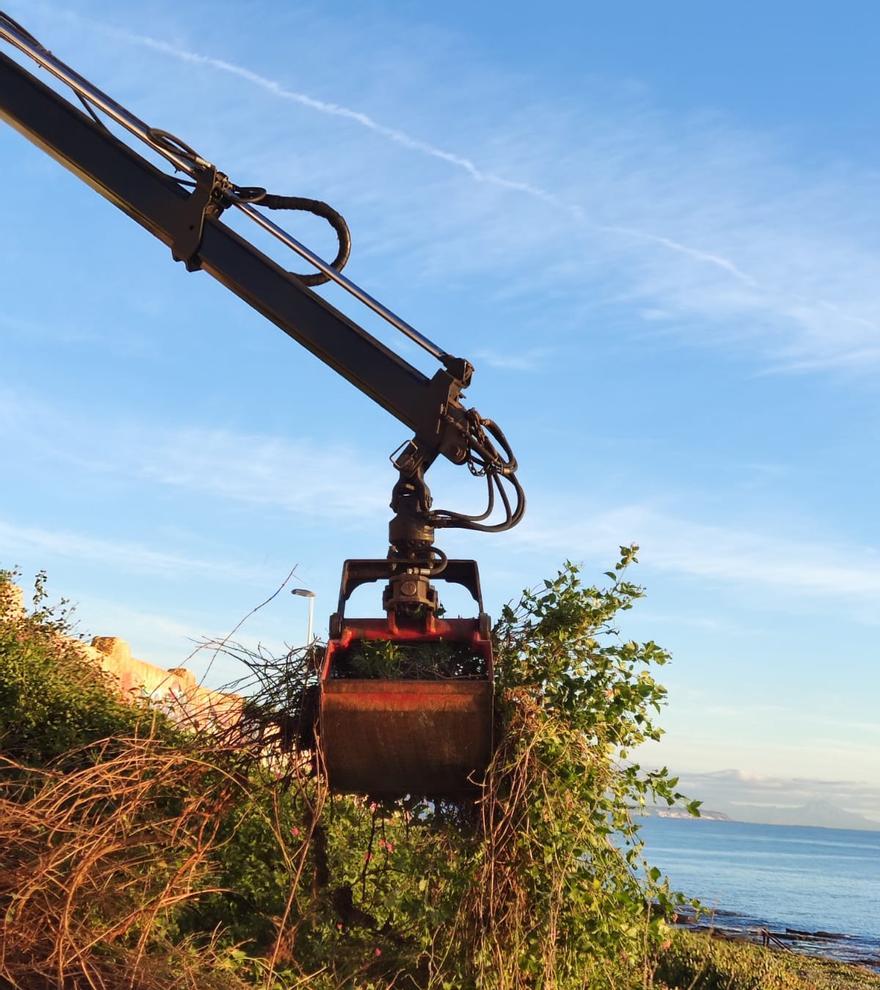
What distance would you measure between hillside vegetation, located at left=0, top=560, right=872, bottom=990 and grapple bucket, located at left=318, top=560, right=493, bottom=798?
211 millimetres

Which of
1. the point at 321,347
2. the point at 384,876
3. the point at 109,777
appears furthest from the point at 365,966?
the point at 321,347

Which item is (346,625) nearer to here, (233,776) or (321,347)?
(233,776)

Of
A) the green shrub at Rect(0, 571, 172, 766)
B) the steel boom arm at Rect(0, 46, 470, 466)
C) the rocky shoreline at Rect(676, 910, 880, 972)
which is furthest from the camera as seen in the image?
the rocky shoreline at Rect(676, 910, 880, 972)

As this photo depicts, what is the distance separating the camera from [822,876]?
95.4 metres

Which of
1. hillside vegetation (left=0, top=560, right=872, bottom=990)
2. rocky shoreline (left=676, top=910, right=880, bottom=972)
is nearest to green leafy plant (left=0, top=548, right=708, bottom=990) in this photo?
hillside vegetation (left=0, top=560, right=872, bottom=990)

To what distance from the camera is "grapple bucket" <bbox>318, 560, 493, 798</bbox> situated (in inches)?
244

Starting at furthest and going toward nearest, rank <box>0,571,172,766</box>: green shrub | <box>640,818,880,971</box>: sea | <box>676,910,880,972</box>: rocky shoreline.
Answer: <box>640,818,880,971</box>: sea, <box>676,910,880,972</box>: rocky shoreline, <box>0,571,172,766</box>: green shrub

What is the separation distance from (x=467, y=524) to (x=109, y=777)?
2.44 m

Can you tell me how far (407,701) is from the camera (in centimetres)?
617

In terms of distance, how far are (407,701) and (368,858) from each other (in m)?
1.29

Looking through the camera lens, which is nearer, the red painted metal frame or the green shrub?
the red painted metal frame

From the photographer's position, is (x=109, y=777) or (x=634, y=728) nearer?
(x=109, y=777)

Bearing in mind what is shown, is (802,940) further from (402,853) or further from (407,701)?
(407,701)

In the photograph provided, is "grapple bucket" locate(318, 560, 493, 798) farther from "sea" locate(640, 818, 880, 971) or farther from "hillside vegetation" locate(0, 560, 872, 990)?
"sea" locate(640, 818, 880, 971)
